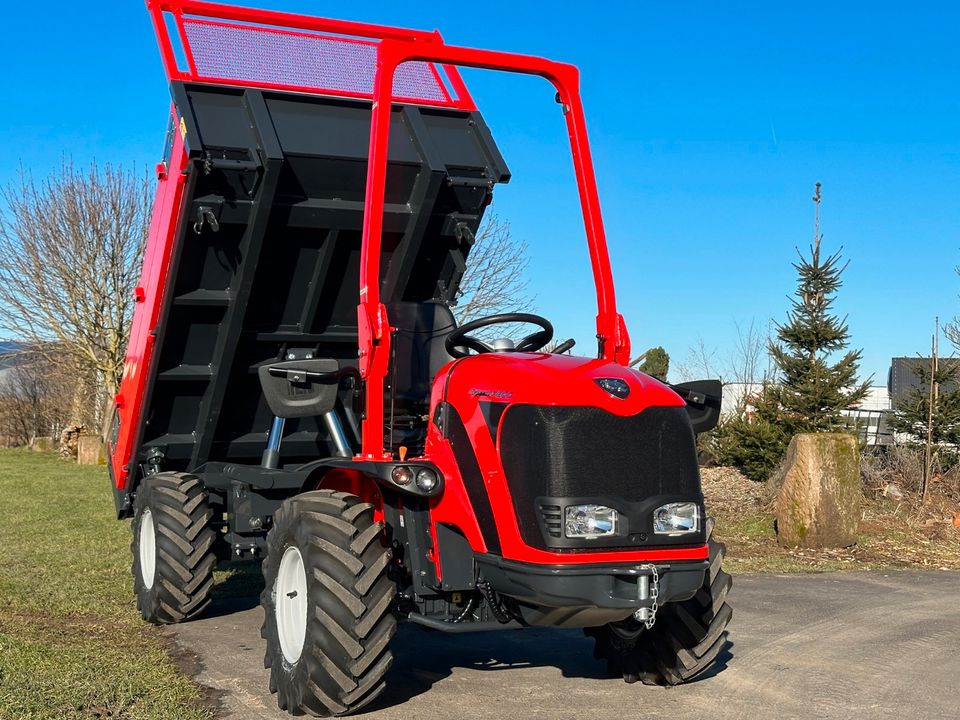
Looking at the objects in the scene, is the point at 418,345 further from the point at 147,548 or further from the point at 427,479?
the point at 147,548

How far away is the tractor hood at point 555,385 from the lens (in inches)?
184

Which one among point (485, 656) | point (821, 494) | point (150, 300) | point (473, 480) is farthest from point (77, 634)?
point (821, 494)

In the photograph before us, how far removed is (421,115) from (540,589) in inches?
138

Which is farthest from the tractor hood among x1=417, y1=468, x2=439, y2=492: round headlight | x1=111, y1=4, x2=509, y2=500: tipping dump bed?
x1=111, y1=4, x2=509, y2=500: tipping dump bed

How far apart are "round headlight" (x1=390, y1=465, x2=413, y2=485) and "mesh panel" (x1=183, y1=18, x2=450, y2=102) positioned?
302cm

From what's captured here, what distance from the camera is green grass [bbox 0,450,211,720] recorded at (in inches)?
202

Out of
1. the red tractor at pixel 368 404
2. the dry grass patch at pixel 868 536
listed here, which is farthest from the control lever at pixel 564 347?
the dry grass patch at pixel 868 536

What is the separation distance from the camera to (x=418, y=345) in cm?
625

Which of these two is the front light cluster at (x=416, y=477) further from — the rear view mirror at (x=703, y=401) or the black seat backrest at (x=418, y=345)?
the rear view mirror at (x=703, y=401)

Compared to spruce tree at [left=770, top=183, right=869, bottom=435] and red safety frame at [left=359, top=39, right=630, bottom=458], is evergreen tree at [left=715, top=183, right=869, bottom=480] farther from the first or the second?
red safety frame at [left=359, top=39, right=630, bottom=458]

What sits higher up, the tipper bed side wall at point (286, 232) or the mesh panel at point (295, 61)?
the mesh panel at point (295, 61)

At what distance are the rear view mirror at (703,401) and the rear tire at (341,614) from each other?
1.66 metres

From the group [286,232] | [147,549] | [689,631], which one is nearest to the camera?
[689,631]

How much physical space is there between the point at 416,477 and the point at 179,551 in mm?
2917
